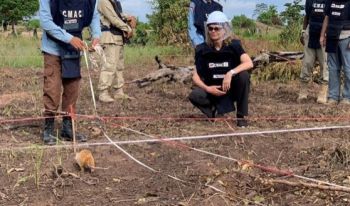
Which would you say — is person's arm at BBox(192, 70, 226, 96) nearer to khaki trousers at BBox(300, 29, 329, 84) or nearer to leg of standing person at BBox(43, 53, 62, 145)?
leg of standing person at BBox(43, 53, 62, 145)

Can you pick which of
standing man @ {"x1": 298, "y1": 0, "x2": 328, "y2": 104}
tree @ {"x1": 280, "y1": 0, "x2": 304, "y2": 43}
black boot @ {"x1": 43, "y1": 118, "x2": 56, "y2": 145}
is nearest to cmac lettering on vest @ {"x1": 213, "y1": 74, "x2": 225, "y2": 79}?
black boot @ {"x1": 43, "y1": 118, "x2": 56, "y2": 145}

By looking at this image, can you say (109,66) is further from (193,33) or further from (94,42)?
(94,42)

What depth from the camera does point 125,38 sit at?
7.30 meters

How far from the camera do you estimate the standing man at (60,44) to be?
4809 millimetres

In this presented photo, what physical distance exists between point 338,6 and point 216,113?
205 cm

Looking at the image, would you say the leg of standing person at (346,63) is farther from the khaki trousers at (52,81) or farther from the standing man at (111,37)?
the khaki trousers at (52,81)

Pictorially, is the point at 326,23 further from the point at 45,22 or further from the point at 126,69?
the point at 126,69

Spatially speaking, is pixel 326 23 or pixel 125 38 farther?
pixel 125 38

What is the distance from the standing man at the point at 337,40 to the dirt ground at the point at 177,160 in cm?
39

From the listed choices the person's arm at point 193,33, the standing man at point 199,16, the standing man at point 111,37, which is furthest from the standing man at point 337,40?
the standing man at point 111,37

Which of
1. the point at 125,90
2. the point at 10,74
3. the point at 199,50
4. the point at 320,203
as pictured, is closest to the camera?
the point at 320,203

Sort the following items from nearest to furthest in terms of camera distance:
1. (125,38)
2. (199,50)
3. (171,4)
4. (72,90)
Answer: (72,90), (199,50), (125,38), (171,4)

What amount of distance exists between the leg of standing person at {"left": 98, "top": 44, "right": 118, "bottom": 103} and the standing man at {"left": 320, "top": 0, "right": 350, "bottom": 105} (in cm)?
243

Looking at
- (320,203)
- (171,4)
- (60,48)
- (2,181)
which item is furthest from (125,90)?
(171,4)
